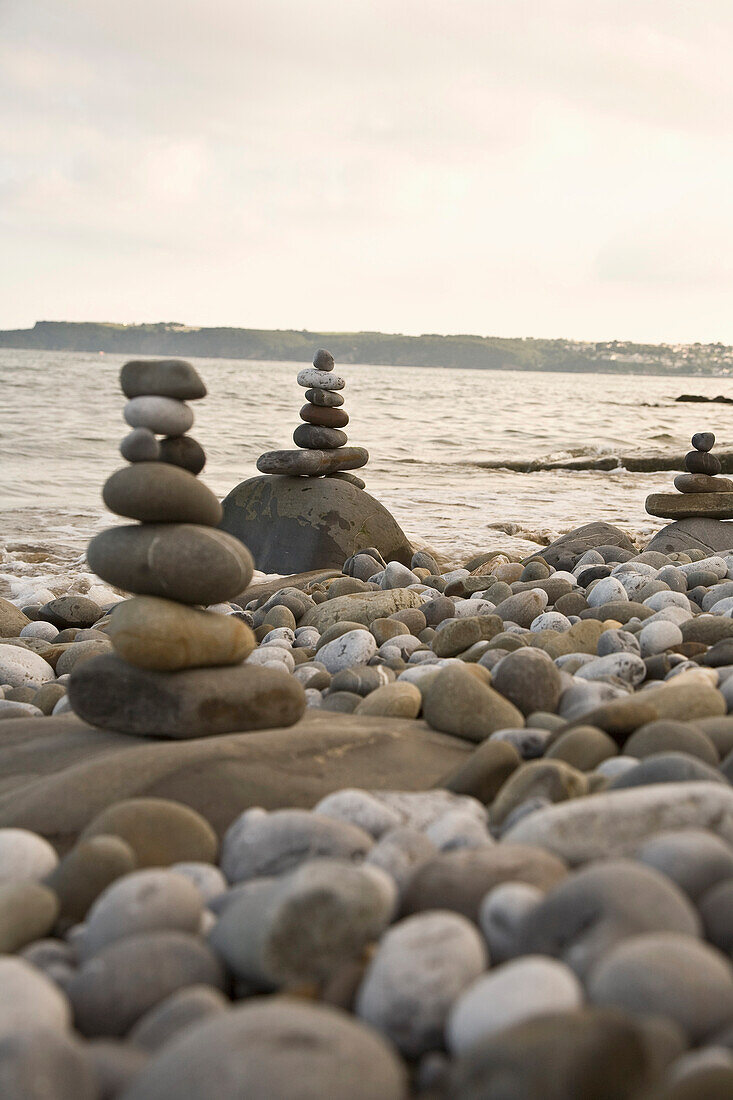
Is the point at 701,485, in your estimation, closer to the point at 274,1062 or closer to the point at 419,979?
the point at 419,979

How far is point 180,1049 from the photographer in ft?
3.51

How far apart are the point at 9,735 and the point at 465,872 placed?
1.86m

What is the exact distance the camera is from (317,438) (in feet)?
25.4

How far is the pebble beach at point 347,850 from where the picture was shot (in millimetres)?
1087

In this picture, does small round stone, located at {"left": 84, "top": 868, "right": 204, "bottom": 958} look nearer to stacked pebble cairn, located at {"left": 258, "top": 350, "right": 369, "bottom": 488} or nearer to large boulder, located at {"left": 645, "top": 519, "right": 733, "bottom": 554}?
large boulder, located at {"left": 645, "top": 519, "right": 733, "bottom": 554}

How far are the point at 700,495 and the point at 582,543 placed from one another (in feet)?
4.64

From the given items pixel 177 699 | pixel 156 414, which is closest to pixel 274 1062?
pixel 177 699

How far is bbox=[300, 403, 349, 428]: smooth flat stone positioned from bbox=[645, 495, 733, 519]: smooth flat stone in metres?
2.60

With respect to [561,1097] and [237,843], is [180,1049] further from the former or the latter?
[237,843]

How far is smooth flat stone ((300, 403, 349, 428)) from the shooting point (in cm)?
771

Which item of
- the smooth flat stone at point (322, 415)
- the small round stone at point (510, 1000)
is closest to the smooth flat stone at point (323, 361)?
the smooth flat stone at point (322, 415)

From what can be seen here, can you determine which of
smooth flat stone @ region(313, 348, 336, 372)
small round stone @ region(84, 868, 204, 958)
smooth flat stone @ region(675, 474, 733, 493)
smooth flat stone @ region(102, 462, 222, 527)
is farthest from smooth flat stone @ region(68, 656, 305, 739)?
smooth flat stone @ region(675, 474, 733, 493)

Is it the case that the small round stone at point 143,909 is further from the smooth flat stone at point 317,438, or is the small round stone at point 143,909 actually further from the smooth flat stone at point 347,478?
the smooth flat stone at point 347,478

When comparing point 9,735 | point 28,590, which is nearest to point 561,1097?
point 9,735
